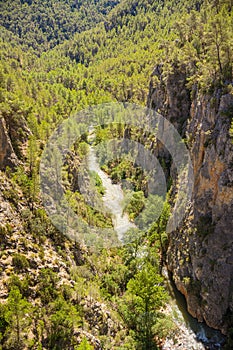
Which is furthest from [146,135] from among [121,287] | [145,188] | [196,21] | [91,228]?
[121,287]

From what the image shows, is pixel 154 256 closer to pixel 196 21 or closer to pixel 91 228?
pixel 91 228

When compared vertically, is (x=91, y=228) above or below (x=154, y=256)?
above

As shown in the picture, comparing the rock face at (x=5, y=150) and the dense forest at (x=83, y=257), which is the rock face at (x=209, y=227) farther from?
the rock face at (x=5, y=150)

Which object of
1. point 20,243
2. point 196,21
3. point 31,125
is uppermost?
point 196,21

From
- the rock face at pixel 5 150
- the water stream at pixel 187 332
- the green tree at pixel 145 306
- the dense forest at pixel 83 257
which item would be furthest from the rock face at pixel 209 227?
the rock face at pixel 5 150

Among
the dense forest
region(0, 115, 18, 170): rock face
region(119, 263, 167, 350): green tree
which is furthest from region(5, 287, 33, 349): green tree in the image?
region(0, 115, 18, 170): rock face

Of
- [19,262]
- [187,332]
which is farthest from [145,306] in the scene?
[19,262]

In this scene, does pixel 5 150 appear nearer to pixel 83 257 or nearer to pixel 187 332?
pixel 83 257
